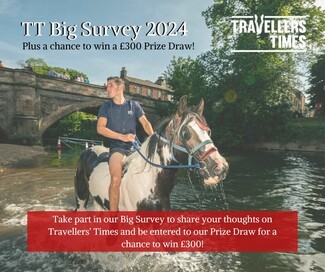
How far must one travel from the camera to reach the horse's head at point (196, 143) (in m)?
3.20

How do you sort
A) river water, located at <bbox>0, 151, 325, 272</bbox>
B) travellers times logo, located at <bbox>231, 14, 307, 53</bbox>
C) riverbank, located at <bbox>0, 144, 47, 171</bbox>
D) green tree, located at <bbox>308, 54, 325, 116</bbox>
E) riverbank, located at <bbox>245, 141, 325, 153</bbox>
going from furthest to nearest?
green tree, located at <bbox>308, 54, 325, 116</bbox> < riverbank, located at <bbox>245, 141, 325, 153</bbox> < riverbank, located at <bbox>0, 144, 47, 171</bbox> < travellers times logo, located at <bbox>231, 14, 307, 53</bbox> < river water, located at <bbox>0, 151, 325, 272</bbox>

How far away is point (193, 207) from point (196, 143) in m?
6.11

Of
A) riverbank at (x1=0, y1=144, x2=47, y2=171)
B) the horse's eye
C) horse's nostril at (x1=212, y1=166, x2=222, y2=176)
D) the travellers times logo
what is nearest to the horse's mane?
the horse's eye

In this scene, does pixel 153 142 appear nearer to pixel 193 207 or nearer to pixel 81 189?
pixel 81 189

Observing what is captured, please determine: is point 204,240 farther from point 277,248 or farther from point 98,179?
point 98,179

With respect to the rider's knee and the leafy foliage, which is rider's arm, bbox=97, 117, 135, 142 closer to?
the rider's knee

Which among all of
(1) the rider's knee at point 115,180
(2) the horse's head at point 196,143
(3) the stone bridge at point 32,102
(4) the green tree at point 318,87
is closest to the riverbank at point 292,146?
(4) the green tree at point 318,87

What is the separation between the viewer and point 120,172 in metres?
4.11

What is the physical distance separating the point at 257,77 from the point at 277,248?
2592cm

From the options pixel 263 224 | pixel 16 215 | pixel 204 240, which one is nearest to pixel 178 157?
pixel 204 240

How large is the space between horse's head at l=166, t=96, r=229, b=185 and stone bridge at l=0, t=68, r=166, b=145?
2564cm

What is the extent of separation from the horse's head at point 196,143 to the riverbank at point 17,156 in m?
15.8

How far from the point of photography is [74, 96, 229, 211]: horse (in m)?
3.26

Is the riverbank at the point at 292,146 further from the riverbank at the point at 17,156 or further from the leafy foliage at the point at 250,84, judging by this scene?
the riverbank at the point at 17,156
